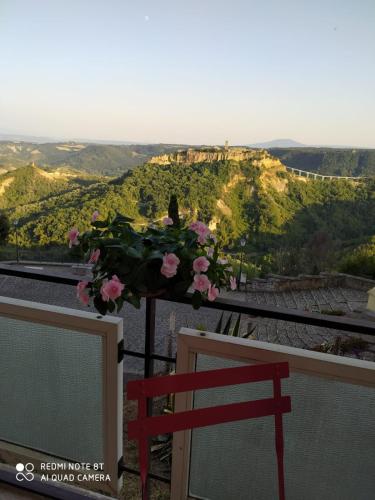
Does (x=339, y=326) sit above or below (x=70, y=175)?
above

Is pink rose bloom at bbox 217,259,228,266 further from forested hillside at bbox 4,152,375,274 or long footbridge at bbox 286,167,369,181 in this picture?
long footbridge at bbox 286,167,369,181

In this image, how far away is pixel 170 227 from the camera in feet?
3.43

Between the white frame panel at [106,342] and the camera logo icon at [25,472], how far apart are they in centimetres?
18

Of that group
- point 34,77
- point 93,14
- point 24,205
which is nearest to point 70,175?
point 24,205

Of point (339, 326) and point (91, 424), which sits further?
point (91, 424)

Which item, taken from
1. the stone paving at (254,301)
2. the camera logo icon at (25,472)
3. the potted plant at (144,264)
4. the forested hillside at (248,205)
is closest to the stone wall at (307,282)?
the stone paving at (254,301)

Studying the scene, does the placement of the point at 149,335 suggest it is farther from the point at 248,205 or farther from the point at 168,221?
the point at 248,205

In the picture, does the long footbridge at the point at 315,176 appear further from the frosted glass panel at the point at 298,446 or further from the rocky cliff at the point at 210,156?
the frosted glass panel at the point at 298,446

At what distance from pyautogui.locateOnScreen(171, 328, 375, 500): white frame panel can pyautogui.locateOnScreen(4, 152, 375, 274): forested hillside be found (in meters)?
17.2

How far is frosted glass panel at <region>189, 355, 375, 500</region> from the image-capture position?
94 centimetres

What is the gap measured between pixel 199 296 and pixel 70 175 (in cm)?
2892

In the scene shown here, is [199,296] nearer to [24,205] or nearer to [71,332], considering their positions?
[71,332]

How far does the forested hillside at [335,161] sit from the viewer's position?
31.9 m

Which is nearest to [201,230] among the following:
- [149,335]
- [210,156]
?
[149,335]
